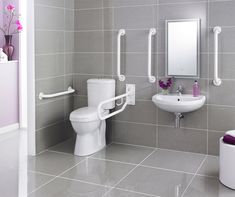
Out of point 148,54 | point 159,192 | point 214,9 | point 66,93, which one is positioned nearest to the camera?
point 159,192

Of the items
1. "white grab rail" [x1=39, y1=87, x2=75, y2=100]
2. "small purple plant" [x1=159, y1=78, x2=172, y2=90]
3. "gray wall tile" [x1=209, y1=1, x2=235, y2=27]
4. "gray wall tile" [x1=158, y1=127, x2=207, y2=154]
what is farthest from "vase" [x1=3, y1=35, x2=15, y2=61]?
"gray wall tile" [x1=209, y1=1, x2=235, y2=27]

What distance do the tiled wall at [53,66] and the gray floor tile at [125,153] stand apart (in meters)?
0.64

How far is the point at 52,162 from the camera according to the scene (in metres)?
3.58

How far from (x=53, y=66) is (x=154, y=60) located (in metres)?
1.14

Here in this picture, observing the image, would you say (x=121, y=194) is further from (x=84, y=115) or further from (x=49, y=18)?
(x=49, y=18)

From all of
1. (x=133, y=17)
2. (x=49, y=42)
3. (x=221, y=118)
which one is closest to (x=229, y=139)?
(x=221, y=118)

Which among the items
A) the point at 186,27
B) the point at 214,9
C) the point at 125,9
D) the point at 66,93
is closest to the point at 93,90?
the point at 66,93

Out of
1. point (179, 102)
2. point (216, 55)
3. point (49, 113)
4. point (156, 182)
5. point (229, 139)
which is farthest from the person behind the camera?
point (49, 113)

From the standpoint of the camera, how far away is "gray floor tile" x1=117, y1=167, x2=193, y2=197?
2.89 meters

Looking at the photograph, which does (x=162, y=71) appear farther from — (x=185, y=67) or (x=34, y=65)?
(x=34, y=65)

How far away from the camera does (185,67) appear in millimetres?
3777

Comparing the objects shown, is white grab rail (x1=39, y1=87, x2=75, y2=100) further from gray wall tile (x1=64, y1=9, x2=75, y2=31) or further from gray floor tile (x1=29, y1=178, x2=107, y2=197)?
gray floor tile (x1=29, y1=178, x2=107, y2=197)

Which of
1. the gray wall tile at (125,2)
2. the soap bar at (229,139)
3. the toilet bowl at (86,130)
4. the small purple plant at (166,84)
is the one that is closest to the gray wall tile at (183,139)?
the small purple plant at (166,84)

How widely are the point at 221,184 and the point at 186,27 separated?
1634mm
